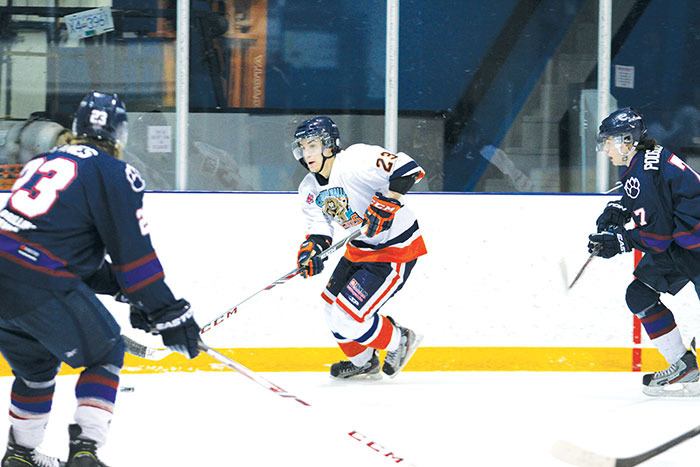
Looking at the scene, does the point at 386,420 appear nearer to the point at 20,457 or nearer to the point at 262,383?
the point at 262,383

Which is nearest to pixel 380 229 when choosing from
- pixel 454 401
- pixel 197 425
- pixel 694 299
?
pixel 454 401

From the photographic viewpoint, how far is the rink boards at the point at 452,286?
4738mm

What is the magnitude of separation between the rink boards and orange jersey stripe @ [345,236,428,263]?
0.45m

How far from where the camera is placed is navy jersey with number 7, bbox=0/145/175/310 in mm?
2488

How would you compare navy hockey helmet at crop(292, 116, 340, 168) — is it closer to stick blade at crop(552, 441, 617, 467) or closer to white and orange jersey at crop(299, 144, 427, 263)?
white and orange jersey at crop(299, 144, 427, 263)

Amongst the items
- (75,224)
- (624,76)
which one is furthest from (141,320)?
(624,76)

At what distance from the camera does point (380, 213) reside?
4078mm

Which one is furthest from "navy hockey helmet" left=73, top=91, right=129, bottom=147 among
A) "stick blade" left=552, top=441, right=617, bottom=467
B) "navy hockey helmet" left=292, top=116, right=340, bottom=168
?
"navy hockey helmet" left=292, top=116, right=340, bottom=168

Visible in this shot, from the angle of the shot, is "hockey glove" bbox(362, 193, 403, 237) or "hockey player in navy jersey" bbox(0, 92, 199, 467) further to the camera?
"hockey glove" bbox(362, 193, 403, 237)

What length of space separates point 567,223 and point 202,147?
65.9 inches

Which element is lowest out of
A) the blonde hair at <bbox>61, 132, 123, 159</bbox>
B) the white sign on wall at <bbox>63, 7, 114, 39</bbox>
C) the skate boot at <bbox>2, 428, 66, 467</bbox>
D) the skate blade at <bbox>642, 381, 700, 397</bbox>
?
the skate blade at <bbox>642, 381, 700, 397</bbox>

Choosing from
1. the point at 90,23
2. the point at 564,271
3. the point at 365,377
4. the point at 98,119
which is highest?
the point at 90,23

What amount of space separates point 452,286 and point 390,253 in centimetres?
63

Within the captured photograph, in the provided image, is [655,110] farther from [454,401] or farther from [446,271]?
[454,401]
